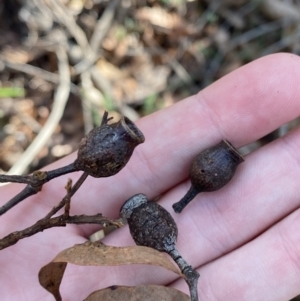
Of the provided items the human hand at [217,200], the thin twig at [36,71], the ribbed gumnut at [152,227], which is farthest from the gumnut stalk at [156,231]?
the thin twig at [36,71]

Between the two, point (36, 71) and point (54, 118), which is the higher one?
point (36, 71)

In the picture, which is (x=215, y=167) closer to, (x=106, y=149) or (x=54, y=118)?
(x=106, y=149)

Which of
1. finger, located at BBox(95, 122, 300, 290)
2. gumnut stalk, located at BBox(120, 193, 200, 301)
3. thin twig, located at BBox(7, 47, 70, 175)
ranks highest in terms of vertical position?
thin twig, located at BBox(7, 47, 70, 175)

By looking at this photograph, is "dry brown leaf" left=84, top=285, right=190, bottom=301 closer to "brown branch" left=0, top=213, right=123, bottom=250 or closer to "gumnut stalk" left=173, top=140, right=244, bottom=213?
"brown branch" left=0, top=213, right=123, bottom=250

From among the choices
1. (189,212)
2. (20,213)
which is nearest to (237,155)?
(189,212)

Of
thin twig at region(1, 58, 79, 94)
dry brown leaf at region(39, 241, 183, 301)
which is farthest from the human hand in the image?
thin twig at region(1, 58, 79, 94)

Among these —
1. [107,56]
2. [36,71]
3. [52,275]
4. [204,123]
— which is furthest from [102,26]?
[52,275]

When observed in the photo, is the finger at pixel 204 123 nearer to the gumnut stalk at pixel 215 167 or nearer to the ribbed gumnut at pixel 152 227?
the gumnut stalk at pixel 215 167
